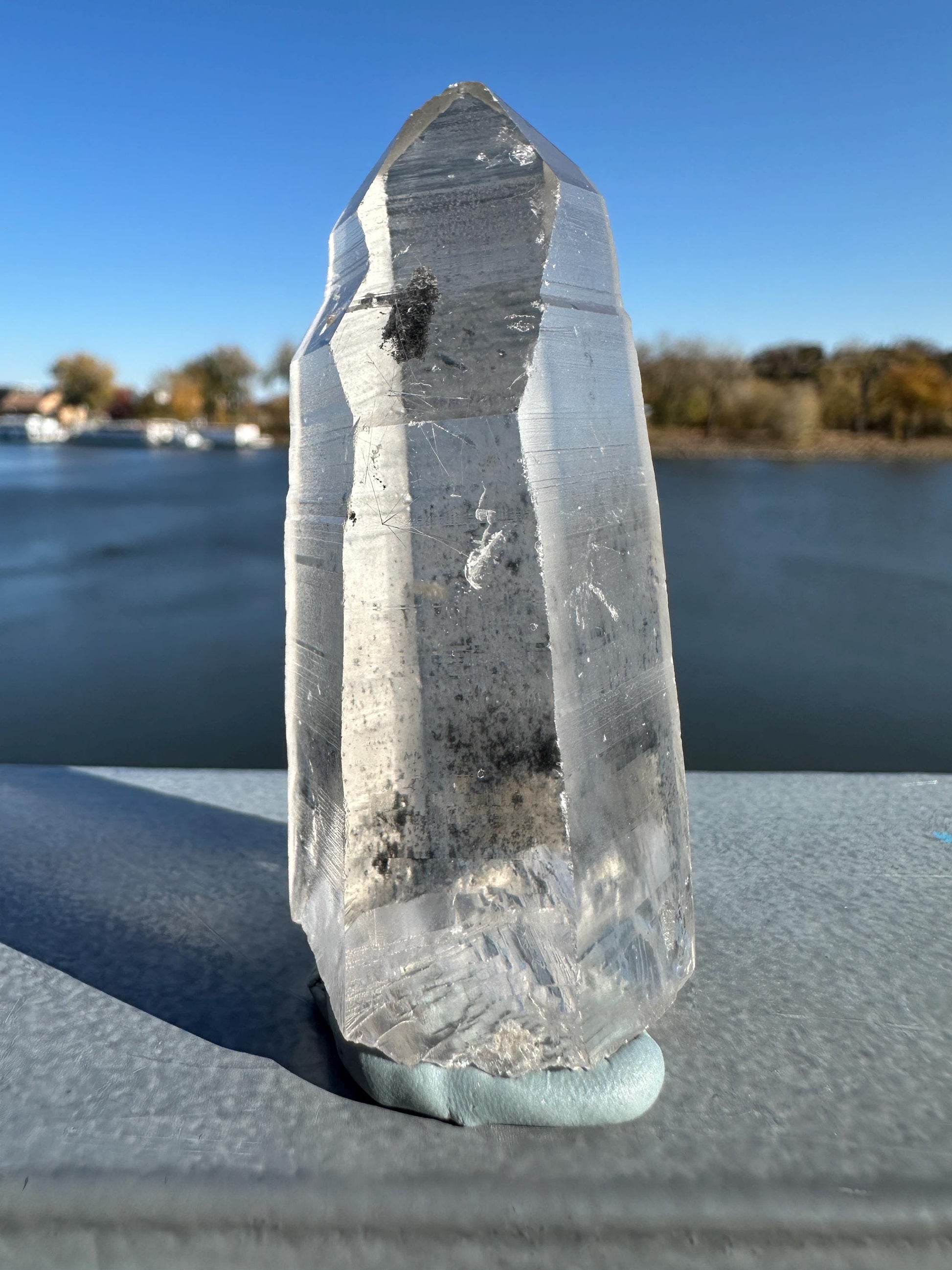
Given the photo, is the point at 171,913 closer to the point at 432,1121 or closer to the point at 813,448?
the point at 432,1121

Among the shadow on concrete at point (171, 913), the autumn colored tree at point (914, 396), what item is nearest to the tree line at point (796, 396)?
the autumn colored tree at point (914, 396)

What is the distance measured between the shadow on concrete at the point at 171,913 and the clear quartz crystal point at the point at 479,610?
0.15 metres

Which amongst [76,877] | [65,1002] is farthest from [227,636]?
[65,1002]

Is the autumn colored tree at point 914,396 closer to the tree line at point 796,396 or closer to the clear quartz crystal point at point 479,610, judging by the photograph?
the tree line at point 796,396

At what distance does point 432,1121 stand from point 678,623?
13.7 ft

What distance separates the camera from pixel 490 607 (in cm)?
67

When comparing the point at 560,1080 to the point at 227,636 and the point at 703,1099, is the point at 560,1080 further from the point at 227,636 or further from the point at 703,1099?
the point at 227,636

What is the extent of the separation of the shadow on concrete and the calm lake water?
1487 millimetres

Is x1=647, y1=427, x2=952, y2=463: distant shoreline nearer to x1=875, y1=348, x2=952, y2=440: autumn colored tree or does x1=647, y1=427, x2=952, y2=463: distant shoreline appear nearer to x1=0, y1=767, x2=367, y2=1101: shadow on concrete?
x1=875, y1=348, x2=952, y2=440: autumn colored tree

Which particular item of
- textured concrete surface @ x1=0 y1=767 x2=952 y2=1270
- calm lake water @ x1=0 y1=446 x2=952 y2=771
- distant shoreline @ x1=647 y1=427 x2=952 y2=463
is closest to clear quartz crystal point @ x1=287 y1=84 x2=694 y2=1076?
textured concrete surface @ x1=0 y1=767 x2=952 y2=1270

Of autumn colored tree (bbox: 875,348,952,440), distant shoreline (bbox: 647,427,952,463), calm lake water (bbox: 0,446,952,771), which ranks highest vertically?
autumn colored tree (bbox: 875,348,952,440)

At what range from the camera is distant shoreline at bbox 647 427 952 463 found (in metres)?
10.9

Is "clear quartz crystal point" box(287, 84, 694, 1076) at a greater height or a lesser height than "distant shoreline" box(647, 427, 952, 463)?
lesser

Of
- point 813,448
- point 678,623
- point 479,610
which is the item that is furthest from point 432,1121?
point 813,448
